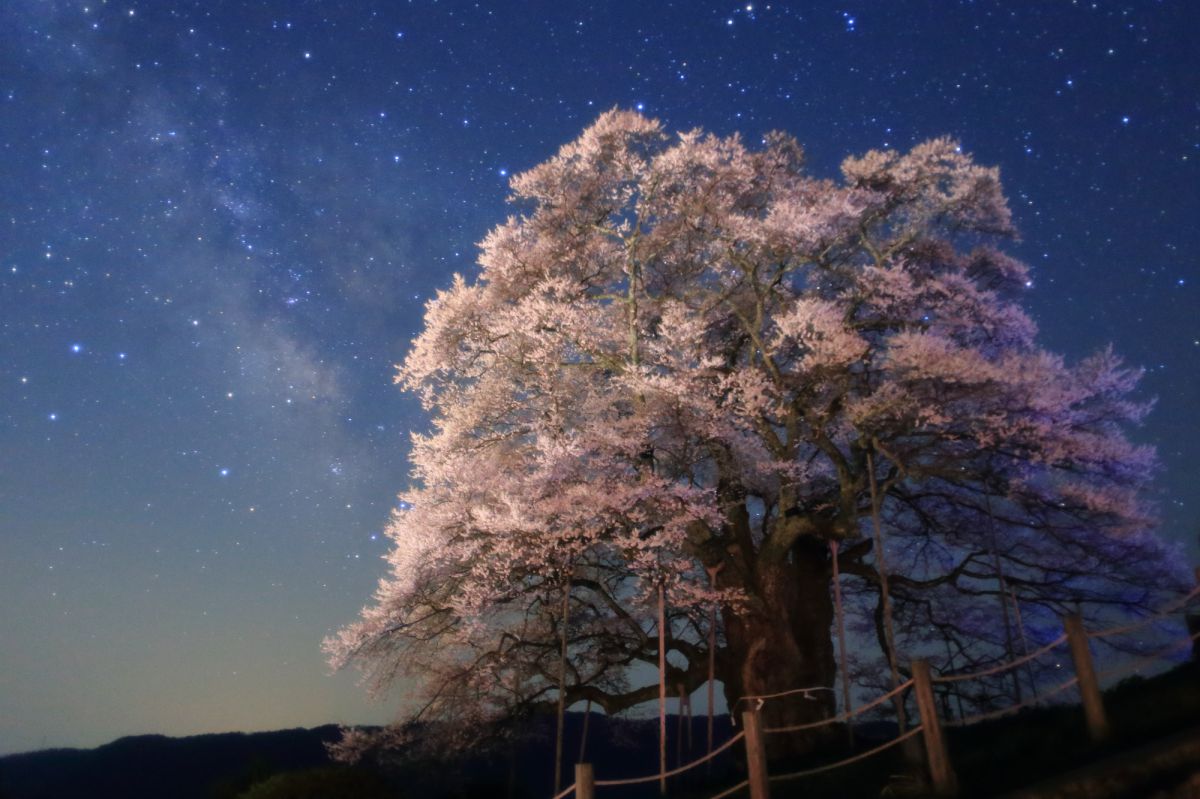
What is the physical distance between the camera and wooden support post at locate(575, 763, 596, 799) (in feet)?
26.3

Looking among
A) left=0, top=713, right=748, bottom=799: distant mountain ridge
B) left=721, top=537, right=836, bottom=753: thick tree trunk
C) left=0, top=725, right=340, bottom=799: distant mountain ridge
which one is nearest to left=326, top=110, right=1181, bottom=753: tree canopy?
left=721, top=537, right=836, bottom=753: thick tree trunk

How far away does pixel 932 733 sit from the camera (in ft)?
26.0

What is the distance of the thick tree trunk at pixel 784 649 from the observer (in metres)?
15.3

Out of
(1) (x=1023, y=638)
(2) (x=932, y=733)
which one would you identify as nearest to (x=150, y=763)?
(1) (x=1023, y=638)

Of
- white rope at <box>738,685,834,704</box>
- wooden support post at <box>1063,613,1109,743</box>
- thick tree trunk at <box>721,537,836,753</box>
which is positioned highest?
thick tree trunk at <box>721,537,836,753</box>

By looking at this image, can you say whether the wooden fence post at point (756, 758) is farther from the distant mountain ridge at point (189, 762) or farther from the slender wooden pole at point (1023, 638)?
the distant mountain ridge at point (189, 762)

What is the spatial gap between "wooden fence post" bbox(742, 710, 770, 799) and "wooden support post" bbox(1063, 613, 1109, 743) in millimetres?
3206

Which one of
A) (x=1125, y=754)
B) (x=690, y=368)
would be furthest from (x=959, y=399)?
(x=1125, y=754)

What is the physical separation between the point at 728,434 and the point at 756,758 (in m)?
8.55

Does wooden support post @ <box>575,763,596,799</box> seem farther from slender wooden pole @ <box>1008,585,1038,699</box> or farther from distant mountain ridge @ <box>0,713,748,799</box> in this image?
distant mountain ridge @ <box>0,713,748,799</box>

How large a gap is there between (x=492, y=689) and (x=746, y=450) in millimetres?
7568

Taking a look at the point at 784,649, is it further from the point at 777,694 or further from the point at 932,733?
the point at 932,733

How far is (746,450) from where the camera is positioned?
16.3 m

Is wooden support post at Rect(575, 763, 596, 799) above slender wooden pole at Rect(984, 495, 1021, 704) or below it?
below
